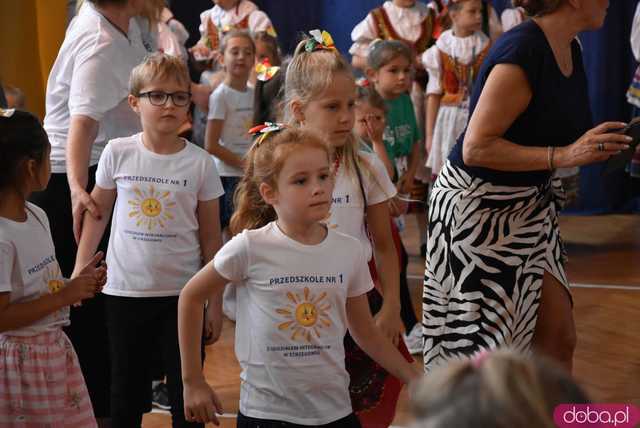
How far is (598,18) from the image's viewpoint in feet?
8.91

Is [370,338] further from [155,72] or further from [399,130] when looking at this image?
[399,130]

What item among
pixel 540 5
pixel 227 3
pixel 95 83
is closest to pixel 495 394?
pixel 540 5

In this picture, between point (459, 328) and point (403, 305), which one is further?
point (403, 305)

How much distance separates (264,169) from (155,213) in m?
0.66

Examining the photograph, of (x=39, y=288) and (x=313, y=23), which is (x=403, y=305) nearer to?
(x=39, y=288)

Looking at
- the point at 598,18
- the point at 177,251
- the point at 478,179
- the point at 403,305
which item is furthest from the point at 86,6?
the point at 403,305

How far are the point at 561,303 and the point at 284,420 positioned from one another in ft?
3.28

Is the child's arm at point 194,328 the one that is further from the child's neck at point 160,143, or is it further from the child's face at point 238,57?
the child's face at point 238,57

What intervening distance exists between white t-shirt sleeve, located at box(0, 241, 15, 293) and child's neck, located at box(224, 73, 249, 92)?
113 inches

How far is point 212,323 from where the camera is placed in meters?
2.92

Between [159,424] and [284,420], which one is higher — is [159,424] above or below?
below

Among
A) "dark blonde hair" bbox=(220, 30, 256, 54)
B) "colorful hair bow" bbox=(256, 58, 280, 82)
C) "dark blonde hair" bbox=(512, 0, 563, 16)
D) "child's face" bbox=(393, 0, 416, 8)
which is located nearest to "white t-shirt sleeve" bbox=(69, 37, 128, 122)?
"colorful hair bow" bbox=(256, 58, 280, 82)

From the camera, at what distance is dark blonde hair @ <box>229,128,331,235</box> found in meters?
2.37

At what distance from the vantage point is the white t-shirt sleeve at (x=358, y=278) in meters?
2.35
